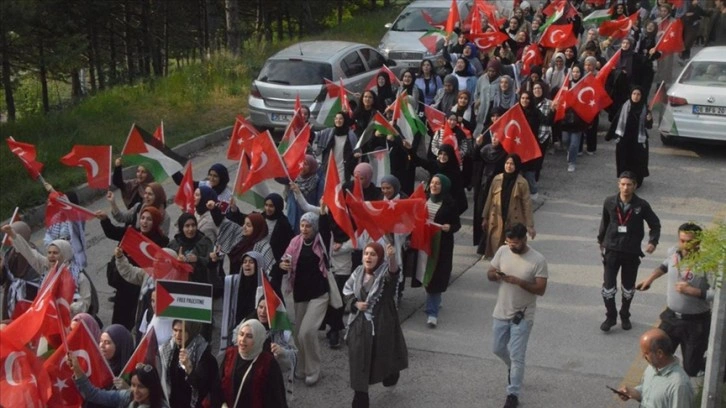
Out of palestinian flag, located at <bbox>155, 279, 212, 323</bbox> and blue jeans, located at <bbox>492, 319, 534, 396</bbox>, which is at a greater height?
palestinian flag, located at <bbox>155, 279, 212, 323</bbox>

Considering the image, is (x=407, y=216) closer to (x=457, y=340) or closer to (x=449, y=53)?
(x=457, y=340)

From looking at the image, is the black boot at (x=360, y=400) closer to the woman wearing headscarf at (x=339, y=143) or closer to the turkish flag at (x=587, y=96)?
the woman wearing headscarf at (x=339, y=143)

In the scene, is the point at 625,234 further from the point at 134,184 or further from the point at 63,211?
the point at 63,211

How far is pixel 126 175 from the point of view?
56.5ft

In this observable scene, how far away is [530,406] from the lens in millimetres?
9406

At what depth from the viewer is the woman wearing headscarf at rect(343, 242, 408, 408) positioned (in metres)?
9.02

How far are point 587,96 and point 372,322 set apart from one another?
25.7 feet

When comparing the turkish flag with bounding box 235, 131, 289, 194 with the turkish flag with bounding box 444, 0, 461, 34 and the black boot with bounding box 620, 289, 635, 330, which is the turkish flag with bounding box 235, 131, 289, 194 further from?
the turkish flag with bounding box 444, 0, 461, 34

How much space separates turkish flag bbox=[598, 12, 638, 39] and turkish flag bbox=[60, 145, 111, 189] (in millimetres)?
10916

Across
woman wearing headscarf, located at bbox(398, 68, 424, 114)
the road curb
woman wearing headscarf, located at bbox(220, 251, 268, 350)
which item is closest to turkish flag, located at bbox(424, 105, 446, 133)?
woman wearing headscarf, located at bbox(398, 68, 424, 114)

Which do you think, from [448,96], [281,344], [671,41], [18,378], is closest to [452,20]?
[671,41]

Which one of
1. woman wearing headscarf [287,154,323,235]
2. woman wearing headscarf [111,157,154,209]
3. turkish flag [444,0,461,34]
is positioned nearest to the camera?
woman wearing headscarf [111,157,154,209]

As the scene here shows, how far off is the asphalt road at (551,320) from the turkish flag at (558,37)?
10.6 feet

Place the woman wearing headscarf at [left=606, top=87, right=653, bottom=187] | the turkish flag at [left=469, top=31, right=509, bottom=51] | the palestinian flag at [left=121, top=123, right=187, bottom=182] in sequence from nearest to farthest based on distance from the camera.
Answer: the palestinian flag at [left=121, top=123, right=187, bottom=182]
the woman wearing headscarf at [left=606, top=87, right=653, bottom=187]
the turkish flag at [left=469, top=31, right=509, bottom=51]
